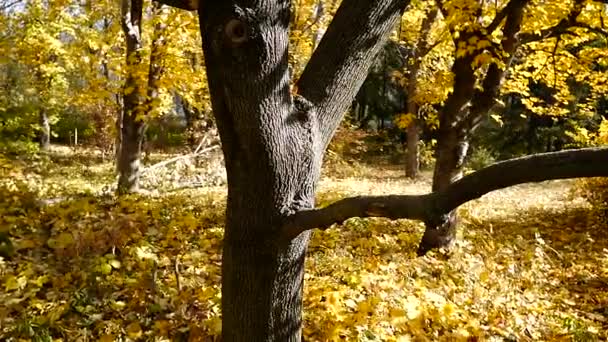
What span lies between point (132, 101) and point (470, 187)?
8382 millimetres

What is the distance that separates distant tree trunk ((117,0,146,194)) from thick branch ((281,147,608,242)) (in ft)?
22.7

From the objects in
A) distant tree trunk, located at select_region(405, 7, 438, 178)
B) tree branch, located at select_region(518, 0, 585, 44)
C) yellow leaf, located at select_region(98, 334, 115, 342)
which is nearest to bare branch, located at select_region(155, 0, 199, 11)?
yellow leaf, located at select_region(98, 334, 115, 342)

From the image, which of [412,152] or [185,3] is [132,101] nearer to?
[185,3]

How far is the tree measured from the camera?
2227 millimetres

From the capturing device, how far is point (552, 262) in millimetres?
6918

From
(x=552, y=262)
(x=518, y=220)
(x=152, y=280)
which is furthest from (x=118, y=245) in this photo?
(x=518, y=220)

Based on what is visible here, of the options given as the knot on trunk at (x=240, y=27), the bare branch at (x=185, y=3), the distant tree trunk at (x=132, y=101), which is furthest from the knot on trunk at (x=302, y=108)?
the distant tree trunk at (x=132, y=101)

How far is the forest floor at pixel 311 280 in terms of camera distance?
390cm

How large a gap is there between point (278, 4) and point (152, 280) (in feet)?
10.0

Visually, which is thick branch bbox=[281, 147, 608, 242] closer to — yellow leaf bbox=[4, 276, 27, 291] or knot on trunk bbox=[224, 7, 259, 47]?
knot on trunk bbox=[224, 7, 259, 47]

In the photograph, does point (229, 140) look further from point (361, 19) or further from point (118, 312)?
point (118, 312)

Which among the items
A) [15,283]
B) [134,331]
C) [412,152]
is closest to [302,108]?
[134,331]

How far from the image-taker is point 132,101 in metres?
9.20

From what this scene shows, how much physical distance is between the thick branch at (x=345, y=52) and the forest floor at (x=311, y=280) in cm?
195
